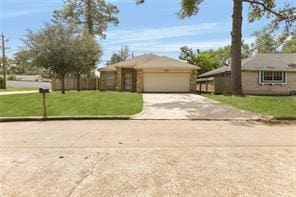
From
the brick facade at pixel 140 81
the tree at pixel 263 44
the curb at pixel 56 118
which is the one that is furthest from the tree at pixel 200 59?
the curb at pixel 56 118

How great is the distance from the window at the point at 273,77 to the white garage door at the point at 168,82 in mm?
6263

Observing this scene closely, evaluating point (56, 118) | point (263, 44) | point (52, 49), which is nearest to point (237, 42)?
point (52, 49)

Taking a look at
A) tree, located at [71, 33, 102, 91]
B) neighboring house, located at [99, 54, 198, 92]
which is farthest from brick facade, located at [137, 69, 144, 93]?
tree, located at [71, 33, 102, 91]

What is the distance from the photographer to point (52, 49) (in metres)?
33.4

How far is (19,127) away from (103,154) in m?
5.36

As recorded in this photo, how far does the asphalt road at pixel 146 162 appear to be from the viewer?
5520 millimetres

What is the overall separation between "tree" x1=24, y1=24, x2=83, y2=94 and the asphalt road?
73.8ft

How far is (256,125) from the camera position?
42.8ft

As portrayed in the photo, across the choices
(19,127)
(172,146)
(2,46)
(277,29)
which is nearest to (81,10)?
(2,46)

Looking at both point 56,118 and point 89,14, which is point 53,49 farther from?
point 89,14

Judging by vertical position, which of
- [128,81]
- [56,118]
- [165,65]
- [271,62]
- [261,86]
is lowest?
[56,118]

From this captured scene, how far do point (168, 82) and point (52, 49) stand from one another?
9885 mm

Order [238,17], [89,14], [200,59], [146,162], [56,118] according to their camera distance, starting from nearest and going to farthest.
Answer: [146,162]
[56,118]
[238,17]
[89,14]
[200,59]

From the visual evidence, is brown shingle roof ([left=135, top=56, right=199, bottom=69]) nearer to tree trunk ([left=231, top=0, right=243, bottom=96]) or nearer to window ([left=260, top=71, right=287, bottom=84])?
window ([left=260, top=71, right=287, bottom=84])
